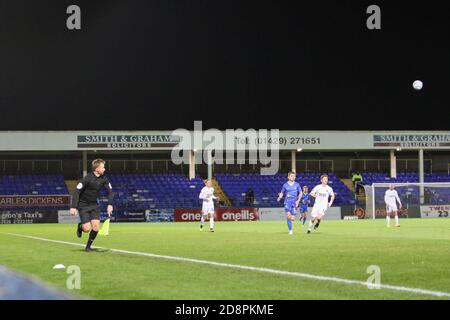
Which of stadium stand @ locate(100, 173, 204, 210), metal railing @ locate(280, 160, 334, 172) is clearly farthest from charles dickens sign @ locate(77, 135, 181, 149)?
metal railing @ locate(280, 160, 334, 172)

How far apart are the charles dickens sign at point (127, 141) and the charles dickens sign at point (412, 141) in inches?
732

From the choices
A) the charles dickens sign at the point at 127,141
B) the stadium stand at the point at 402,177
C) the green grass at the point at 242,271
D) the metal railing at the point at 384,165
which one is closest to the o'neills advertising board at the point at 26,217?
the charles dickens sign at the point at 127,141

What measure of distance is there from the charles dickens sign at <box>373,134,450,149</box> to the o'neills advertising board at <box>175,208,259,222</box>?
16909 millimetres

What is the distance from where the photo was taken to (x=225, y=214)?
54.5 metres

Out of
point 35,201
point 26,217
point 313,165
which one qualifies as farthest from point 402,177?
point 26,217

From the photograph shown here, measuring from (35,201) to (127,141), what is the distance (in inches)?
418

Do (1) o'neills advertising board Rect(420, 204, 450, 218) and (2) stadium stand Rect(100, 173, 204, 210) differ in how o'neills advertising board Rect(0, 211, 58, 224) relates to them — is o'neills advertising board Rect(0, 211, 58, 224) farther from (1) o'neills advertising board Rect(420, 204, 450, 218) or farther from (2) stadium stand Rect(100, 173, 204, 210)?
(1) o'neills advertising board Rect(420, 204, 450, 218)

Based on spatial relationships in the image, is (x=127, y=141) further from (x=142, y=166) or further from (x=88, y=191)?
(x=88, y=191)

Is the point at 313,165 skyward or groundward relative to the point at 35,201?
skyward

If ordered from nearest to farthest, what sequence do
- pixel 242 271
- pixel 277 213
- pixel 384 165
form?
pixel 242 271 → pixel 277 213 → pixel 384 165

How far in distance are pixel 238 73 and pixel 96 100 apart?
42.2 feet

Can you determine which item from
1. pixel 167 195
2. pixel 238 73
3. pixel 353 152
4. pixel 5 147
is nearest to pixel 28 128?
pixel 5 147
